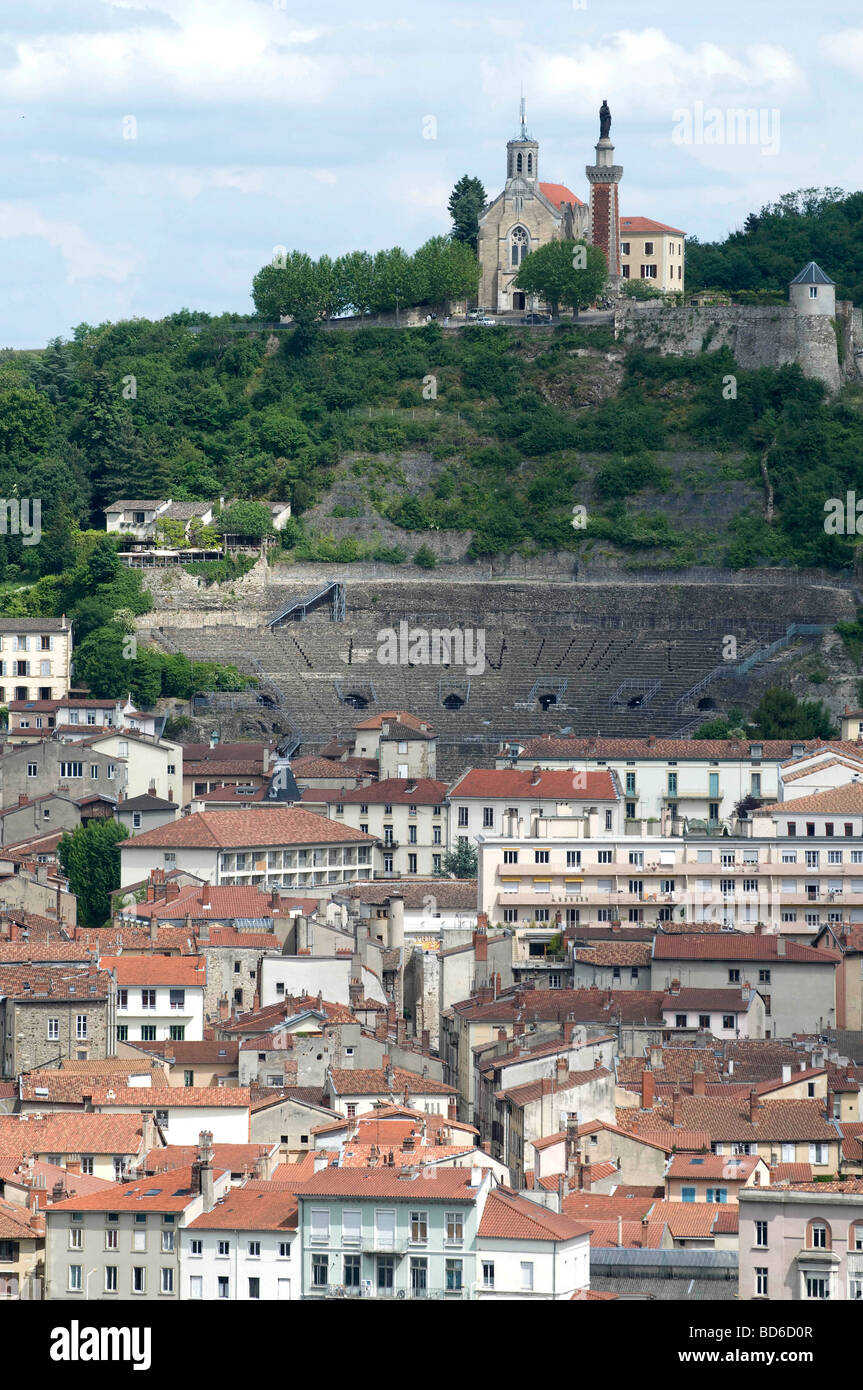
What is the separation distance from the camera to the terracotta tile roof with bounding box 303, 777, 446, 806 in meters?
68.9

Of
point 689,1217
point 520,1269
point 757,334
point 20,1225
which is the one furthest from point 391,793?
point 520,1269

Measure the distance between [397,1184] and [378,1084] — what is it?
1246cm

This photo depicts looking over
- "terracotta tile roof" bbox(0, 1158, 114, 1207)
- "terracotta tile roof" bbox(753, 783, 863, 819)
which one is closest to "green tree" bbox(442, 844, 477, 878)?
"terracotta tile roof" bbox(753, 783, 863, 819)

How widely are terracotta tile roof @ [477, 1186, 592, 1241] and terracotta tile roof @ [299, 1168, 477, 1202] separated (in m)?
0.30

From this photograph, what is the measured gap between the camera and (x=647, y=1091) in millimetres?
37625

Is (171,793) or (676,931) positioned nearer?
(676,931)

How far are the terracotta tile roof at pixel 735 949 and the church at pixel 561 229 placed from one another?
6271cm

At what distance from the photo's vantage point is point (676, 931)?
170 feet

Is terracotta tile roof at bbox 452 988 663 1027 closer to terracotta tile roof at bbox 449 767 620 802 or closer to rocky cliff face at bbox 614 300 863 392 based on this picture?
terracotta tile roof at bbox 449 767 620 802

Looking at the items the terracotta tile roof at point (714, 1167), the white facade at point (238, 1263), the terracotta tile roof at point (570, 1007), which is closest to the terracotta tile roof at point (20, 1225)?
the white facade at point (238, 1263)

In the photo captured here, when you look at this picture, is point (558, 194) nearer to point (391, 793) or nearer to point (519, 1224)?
point (391, 793)

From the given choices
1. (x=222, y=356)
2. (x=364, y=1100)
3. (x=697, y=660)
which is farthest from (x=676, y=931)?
(x=222, y=356)

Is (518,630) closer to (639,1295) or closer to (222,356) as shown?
(222,356)
